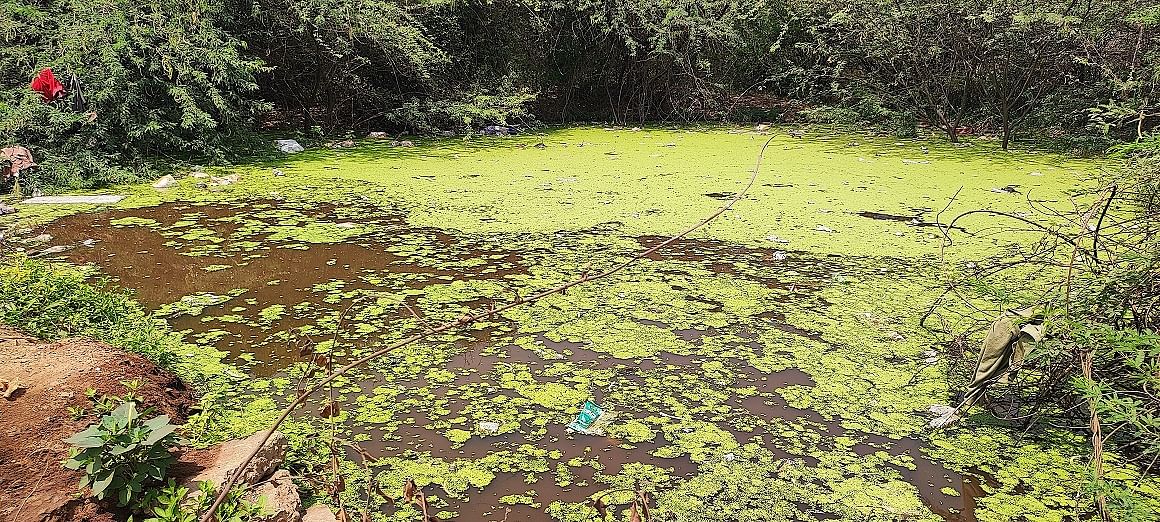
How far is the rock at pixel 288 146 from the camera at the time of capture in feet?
22.5

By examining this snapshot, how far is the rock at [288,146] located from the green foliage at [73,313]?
4.09 m

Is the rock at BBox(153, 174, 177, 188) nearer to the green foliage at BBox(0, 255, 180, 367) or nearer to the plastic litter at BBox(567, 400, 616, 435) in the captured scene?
the green foliage at BBox(0, 255, 180, 367)

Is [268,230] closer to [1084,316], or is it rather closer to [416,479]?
[416,479]

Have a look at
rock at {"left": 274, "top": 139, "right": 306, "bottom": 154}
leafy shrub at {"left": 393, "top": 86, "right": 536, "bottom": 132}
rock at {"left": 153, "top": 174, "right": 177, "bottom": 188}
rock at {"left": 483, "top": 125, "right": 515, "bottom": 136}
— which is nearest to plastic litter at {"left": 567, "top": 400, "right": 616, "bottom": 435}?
rock at {"left": 153, "top": 174, "right": 177, "bottom": 188}

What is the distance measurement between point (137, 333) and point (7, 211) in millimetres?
2762

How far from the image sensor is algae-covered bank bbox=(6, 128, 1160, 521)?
190 cm

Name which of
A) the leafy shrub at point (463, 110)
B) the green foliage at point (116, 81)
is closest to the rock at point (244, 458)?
the green foliage at point (116, 81)

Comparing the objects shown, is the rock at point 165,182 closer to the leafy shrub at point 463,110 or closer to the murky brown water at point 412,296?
the murky brown water at point 412,296

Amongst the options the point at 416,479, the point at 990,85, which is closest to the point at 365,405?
the point at 416,479

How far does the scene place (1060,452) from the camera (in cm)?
201

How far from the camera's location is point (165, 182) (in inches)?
207

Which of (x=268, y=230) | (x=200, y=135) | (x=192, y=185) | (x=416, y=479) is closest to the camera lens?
(x=416, y=479)

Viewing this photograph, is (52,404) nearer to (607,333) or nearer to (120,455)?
(120,455)

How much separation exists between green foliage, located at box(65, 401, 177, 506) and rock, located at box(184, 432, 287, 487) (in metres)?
0.12
